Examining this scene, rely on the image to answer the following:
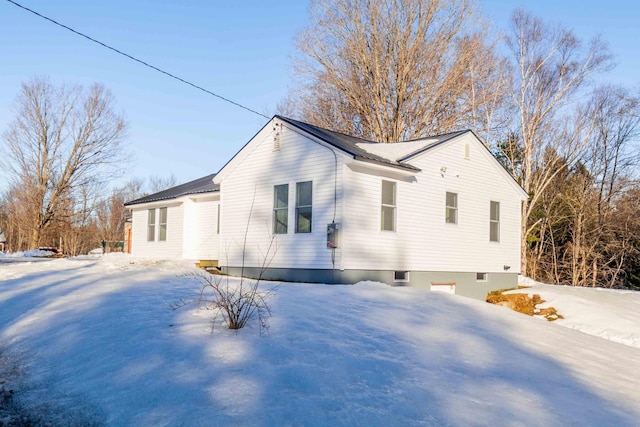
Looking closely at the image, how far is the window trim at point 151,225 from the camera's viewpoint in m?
21.6

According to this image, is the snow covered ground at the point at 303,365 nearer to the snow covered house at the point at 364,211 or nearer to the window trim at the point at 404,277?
the snow covered house at the point at 364,211

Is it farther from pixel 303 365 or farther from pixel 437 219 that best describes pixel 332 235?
pixel 303 365

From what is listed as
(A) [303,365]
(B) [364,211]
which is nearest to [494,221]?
(B) [364,211]

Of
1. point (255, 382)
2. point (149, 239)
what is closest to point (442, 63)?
point (149, 239)

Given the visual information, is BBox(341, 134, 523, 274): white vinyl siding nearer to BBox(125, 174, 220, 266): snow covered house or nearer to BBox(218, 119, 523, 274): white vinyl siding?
BBox(218, 119, 523, 274): white vinyl siding

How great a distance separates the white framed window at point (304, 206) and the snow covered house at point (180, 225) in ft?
17.4

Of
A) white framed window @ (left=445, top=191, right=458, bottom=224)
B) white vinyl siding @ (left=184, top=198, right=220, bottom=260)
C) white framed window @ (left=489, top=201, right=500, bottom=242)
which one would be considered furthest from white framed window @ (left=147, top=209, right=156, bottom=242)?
white framed window @ (left=489, top=201, right=500, bottom=242)

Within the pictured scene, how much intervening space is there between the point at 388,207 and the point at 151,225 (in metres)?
12.0

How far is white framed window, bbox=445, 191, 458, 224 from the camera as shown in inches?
611

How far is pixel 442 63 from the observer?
27203 millimetres

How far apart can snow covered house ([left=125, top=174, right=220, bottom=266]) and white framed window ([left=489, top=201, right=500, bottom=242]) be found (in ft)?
30.0

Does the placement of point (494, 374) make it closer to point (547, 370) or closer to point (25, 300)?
point (547, 370)

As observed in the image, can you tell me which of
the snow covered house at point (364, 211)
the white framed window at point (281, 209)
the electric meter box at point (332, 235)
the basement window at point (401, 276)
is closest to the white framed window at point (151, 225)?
the snow covered house at point (364, 211)

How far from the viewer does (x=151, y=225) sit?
71.4 ft
